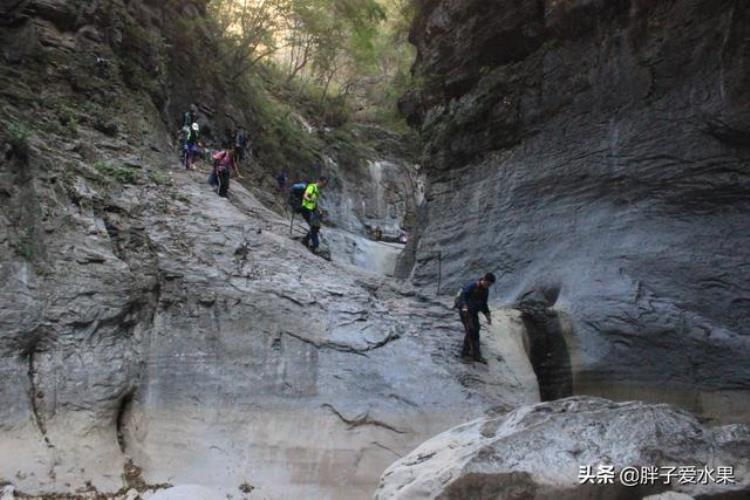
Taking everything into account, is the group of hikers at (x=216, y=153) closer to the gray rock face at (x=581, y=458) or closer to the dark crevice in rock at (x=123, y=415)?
the dark crevice in rock at (x=123, y=415)

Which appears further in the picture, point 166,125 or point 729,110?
point 166,125

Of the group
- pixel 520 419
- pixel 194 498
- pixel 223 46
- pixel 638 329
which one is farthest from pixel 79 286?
pixel 223 46

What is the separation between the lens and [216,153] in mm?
14797

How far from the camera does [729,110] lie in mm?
11383

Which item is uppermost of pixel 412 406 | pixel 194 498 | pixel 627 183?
pixel 627 183

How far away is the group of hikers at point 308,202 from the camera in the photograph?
10.6 meters

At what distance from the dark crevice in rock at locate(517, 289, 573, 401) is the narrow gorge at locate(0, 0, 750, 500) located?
5 centimetres

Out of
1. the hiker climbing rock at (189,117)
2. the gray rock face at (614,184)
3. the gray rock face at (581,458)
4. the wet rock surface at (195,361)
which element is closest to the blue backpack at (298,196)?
the wet rock surface at (195,361)

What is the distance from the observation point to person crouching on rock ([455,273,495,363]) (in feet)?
34.7

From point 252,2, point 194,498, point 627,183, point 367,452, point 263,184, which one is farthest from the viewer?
point 252,2

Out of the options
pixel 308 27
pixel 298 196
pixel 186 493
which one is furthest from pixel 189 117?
pixel 186 493

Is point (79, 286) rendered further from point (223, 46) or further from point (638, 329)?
point (223, 46)

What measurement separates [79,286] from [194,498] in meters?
3.65

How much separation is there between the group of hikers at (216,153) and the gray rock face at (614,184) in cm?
509
